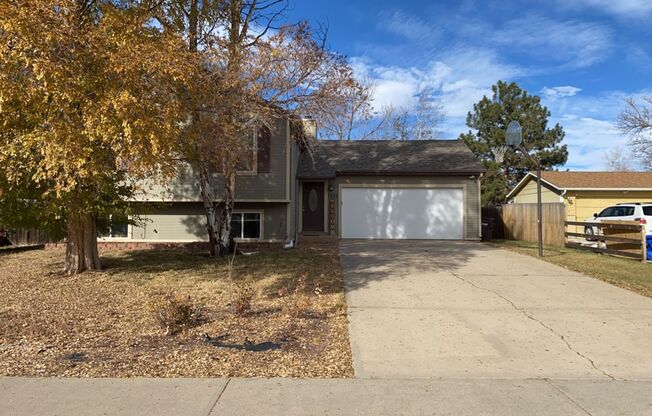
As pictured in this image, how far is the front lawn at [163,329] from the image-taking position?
4918 millimetres

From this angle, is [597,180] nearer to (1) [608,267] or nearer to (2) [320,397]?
(1) [608,267]

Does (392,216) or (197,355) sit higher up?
(392,216)

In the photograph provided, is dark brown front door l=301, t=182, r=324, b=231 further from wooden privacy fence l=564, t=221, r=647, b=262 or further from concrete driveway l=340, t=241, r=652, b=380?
wooden privacy fence l=564, t=221, r=647, b=262

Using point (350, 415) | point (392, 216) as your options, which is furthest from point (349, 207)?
point (350, 415)

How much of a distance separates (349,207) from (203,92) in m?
11.2

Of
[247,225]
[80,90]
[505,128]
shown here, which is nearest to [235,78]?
[80,90]

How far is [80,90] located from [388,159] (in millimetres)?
14771

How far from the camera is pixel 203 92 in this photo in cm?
857

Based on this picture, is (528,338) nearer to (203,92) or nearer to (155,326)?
(155,326)

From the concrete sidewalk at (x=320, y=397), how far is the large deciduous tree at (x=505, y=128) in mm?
28762

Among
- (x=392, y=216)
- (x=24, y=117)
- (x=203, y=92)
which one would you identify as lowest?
(x=392, y=216)

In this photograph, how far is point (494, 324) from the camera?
656 cm

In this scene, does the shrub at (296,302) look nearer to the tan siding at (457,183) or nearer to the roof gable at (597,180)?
the tan siding at (457,183)

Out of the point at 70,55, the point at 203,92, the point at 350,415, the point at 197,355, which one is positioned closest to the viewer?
the point at 350,415
